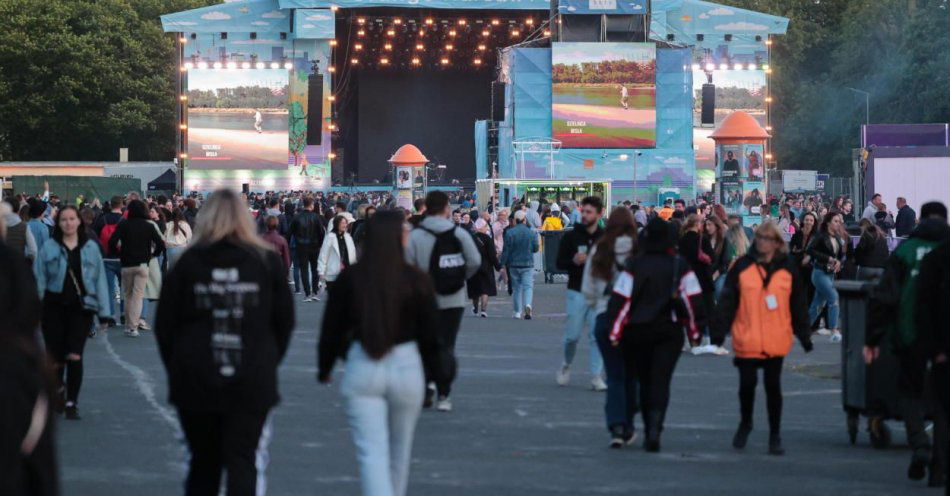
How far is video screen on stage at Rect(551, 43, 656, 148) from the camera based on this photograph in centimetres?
5241

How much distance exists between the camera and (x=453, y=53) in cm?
6612

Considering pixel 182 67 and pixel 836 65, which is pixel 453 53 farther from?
pixel 836 65

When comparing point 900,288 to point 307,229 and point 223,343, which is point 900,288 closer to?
point 223,343

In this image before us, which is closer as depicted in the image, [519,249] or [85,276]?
[85,276]

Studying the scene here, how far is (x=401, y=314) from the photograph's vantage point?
676cm

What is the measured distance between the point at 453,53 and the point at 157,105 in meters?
23.6

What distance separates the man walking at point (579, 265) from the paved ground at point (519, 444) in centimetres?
33

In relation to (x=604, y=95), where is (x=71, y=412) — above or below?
below

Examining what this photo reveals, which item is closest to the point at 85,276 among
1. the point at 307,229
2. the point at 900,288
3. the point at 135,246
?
the point at 900,288

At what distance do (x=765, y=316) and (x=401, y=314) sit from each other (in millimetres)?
4167

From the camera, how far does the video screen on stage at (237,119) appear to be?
2170 inches

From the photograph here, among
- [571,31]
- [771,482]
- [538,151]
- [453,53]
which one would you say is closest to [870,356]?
[771,482]

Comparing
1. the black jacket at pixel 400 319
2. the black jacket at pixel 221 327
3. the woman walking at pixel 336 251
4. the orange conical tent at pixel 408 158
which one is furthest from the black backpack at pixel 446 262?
the orange conical tent at pixel 408 158

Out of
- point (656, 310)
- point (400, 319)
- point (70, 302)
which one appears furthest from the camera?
point (70, 302)
